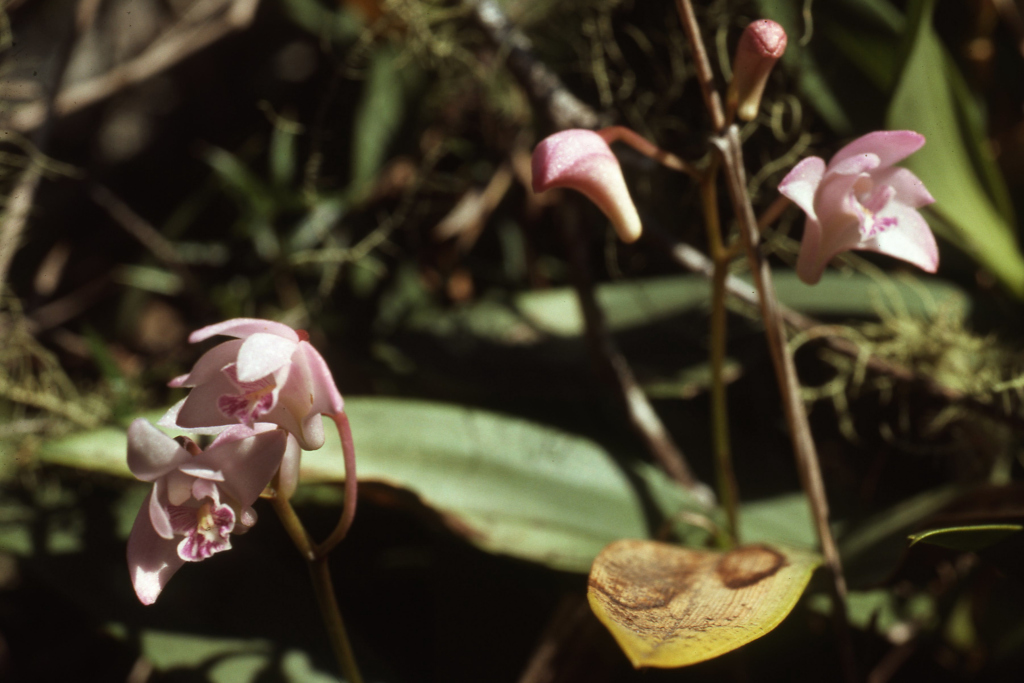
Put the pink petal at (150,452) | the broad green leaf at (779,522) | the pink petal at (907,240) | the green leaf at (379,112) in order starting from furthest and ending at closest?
1. the green leaf at (379,112)
2. the broad green leaf at (779,522)
3. the pink petal at (907,240)
4. the pink petal at (150,452)

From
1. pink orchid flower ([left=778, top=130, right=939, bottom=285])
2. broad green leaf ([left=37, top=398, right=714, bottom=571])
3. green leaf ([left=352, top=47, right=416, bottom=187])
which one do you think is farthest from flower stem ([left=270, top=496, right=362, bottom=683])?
green leaf ([left=352, top=47, right=416, bottom=187])

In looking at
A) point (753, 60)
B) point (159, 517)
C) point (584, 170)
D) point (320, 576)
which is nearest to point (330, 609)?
point (320, 576)

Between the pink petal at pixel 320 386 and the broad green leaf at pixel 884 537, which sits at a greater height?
the pink petal at pixel 320 386

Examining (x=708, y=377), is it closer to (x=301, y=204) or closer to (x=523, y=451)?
(x=523, y=451)

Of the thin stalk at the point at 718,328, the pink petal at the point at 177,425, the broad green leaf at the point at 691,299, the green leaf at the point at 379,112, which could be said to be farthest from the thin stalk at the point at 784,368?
the green leaf at the point at 379,112

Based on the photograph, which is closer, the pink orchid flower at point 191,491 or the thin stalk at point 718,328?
the pink orchid flower at point 191,491

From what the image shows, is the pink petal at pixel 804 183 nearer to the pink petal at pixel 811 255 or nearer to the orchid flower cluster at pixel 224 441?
the pink petal at pixel 811 255

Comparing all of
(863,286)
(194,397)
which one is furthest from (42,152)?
(863,286)
